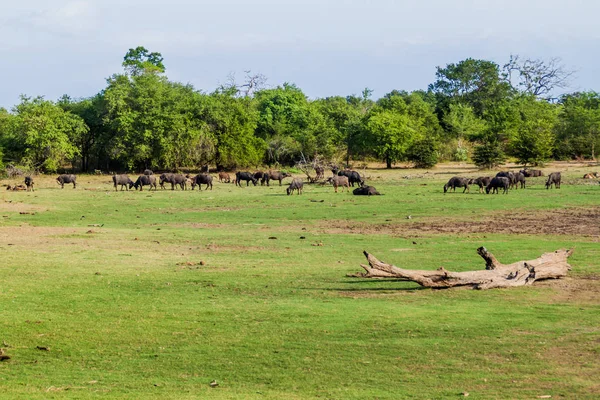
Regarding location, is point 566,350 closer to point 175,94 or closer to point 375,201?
point 375,201

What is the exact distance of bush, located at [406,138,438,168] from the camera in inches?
2478

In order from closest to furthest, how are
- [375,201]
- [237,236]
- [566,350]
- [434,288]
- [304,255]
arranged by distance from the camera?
[566,350]
[434,288]
[304,255]
[237,236]
[375,201]

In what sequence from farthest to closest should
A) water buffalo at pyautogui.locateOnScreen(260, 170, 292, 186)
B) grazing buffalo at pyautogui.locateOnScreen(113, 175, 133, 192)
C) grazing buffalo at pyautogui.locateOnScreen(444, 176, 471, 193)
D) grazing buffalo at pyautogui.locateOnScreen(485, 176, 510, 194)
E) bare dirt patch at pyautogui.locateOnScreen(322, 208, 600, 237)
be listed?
1. water buffalo at pyautogui.locateOnScreen(260, 170, 292, 186)
2. grazing buffalo at pyautogui.locateOnScreen(113, 175, 133, 192)
3. grazing buffalo at pyautogui.locateOnScreen(444, 176, 471, 193)
4. grazing buffalo at pyautogui.locateOnScreen(485, 176, 510, 194)
5. bare dirt patch at pyautogui.locateOnScreen(322, 208, 600, 237)

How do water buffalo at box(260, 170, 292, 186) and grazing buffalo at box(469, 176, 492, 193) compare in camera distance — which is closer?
grazing buffalo at box(469, 176, 492, 193)

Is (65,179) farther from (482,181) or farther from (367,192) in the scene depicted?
(482,181)

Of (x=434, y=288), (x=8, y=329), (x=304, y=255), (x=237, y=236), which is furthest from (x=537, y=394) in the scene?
(x=237, y=236)

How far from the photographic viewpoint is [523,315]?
12.4m

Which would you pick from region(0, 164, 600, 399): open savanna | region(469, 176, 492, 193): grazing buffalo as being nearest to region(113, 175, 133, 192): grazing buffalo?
region(0, 164, 600, 399): open savanna

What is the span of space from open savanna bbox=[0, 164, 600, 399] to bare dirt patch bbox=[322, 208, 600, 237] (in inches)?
5.3

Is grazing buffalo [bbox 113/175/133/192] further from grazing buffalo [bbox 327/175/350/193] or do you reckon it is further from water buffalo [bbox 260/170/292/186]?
grazing buffalo [bbox 327/175/350/193]

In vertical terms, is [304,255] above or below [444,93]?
below

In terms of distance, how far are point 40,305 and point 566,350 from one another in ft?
28.5

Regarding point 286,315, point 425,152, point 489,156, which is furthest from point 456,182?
point 286,315

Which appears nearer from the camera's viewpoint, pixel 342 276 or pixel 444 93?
pixel 342 276
